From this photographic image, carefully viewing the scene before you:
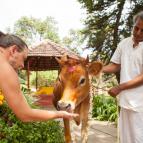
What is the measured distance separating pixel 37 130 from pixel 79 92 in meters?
1.21

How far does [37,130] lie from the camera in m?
5.54

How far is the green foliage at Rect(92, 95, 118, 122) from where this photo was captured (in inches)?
462

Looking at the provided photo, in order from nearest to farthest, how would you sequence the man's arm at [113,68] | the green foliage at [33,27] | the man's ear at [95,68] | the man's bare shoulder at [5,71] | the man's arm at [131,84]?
the man's bare shoulder at [5,71]
the man's arm at [131,84]
the man's ear at [95,68]
the man's arm at [113,68]
the green foliage at [33,27]

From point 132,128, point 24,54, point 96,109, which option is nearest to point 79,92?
point 132,128

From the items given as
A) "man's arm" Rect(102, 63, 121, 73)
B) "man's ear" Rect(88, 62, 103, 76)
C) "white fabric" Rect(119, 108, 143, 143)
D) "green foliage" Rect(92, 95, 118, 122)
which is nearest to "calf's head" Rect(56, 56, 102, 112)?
"man's ear" Rect(88, 62, 103, 76)

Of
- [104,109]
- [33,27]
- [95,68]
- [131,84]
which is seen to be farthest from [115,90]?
[33,27]

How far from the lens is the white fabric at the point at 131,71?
14.4ft

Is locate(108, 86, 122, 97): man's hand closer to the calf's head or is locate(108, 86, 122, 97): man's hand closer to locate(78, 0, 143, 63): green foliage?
the calf's head

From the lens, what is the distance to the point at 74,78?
4562mm

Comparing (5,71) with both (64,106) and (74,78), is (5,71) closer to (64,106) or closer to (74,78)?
(64,106)

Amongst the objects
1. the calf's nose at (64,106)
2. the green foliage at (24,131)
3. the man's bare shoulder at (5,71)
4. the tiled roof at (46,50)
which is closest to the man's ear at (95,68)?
the calf's nose at (64,106)

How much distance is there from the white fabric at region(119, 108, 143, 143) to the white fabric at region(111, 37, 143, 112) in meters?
0.11

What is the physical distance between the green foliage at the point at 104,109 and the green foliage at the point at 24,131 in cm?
578

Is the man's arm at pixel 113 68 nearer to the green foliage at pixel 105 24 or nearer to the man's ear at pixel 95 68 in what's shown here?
the man's ear at pixel 95 68
